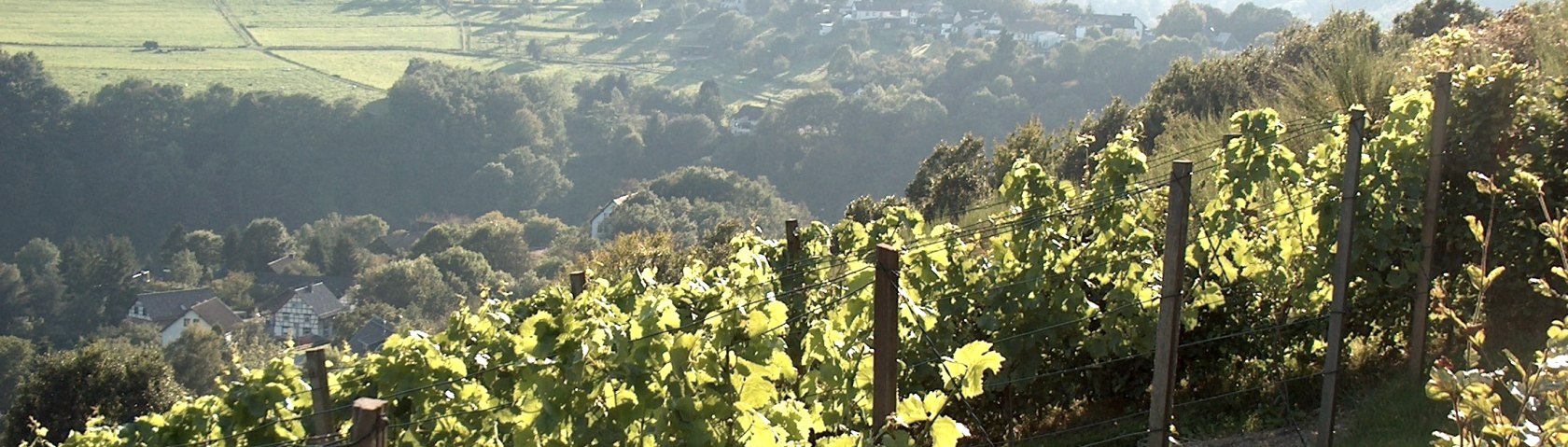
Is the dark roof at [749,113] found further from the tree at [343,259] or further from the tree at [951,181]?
the tree at [951,181]

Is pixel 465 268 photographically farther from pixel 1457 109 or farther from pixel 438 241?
pixel 1457 109

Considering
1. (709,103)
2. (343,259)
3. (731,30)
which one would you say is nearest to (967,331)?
(343,259)

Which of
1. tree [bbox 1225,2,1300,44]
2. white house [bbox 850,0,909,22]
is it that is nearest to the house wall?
tree [bbox 1225,2,1300,44]

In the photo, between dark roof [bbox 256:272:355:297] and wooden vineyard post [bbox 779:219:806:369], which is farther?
dark roof [bbox 256:272:355:297]

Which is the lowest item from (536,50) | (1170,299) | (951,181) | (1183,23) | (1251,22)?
(536,50)

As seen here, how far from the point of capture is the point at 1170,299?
14.0ft

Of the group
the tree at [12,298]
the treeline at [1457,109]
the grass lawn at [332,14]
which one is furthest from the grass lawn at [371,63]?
the treeline at [1457,109]

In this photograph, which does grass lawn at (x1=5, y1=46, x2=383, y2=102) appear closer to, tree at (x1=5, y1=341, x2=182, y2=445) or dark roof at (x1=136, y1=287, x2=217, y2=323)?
dark roof at (x1=136, y1=287, x2=217, y2=323)

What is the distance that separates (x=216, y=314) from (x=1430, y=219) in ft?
135

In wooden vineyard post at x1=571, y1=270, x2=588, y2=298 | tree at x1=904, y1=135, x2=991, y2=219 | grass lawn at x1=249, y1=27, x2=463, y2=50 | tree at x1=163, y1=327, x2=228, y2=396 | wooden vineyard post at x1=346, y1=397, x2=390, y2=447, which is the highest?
wooden vineyard post at x1=346, y1=397, x2=390, y2=447

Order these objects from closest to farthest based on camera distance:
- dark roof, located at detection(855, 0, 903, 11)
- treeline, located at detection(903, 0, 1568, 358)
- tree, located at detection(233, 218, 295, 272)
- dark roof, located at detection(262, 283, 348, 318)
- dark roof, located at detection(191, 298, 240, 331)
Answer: treeline, located at detection(903, 0, 1568, 358) → dark roof, located at detection(191, 298, 240, 331) → dark roof, located at detection(262, 283, 348, 318) → tree, located at detection(233, 218, 295, 272) → dark roof, located at detection(855, 0, 903, 11)

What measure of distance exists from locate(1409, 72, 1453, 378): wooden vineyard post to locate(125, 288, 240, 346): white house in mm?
37990

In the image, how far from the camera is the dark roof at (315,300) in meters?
42.5

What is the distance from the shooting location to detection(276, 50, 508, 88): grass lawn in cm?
7300
